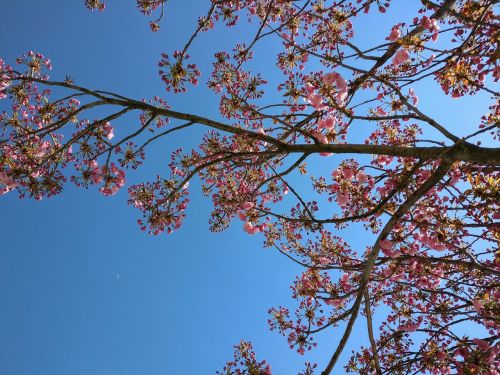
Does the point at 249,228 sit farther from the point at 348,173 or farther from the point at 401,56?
the point at 401,56

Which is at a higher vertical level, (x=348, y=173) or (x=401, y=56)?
(x=401, y=56)

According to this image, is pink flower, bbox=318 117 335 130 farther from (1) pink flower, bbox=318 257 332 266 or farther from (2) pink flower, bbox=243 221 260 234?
(1) pink flower, bbox=318 257 332 266

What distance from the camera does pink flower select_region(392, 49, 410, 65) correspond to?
512 cm

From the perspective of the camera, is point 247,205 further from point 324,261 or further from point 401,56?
point 401,56

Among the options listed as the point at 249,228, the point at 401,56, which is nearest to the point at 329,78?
the point at 401,56

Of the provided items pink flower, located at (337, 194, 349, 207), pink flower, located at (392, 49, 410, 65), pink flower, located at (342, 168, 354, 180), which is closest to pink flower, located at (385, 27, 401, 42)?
pink flower, located at (392, 49, 410, 65)

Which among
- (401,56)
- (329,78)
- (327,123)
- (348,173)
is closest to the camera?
(329,78)

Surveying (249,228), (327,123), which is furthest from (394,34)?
(249,228)

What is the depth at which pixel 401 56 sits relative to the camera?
5.18 meters

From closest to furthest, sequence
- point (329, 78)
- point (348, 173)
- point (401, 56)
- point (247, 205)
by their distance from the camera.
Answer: point (329, 78)
point (401, 56)
point (348, 173)
point (247, 205)

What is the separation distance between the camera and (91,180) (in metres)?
5.11

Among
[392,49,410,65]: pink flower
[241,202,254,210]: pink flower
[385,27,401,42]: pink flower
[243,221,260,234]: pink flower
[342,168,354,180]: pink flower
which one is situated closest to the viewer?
[385,27,401,42]: pink flower

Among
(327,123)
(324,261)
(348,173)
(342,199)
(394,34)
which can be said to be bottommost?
(324,261)

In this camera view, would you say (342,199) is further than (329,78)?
Yes
